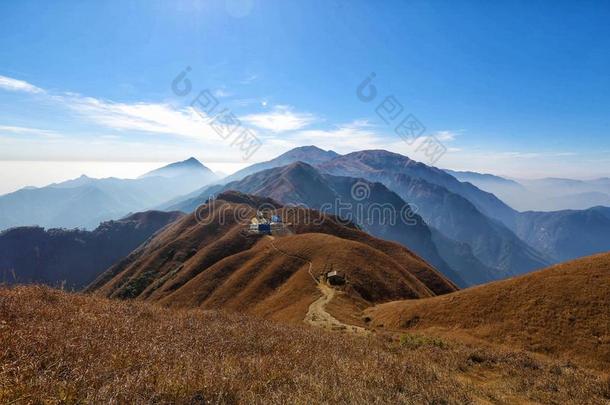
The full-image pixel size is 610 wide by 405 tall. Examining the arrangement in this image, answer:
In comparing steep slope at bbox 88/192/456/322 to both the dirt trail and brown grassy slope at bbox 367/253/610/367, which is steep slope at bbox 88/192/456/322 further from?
brown grassy slope at bbox 367/253/610/367

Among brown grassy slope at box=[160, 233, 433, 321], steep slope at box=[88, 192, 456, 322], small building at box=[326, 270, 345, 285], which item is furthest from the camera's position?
small building at box=[326, 270, 345, 285]

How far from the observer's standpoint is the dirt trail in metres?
24.5

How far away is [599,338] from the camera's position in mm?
20859

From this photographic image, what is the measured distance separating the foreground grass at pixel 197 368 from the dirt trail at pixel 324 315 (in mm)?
13179

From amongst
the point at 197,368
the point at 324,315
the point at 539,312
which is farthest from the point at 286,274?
the point at 197,368

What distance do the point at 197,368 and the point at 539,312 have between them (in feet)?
88.8

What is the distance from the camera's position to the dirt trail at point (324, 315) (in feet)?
80.3

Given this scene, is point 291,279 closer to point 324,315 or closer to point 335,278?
point 335,278

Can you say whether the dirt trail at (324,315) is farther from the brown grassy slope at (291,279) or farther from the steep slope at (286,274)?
the steep slope at (286,274)

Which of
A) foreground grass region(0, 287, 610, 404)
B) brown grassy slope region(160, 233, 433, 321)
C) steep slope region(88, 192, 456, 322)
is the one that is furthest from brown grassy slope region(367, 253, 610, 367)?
foreground grass region(0, 287, 610, 404)

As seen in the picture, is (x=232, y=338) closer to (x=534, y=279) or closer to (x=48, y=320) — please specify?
(x=48, y=320)

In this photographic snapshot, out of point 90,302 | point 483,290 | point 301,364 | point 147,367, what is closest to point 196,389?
point 147,367

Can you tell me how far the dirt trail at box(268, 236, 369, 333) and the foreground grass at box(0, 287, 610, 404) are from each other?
43.2 ft

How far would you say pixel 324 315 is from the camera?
Answer: 3091 centimetres
